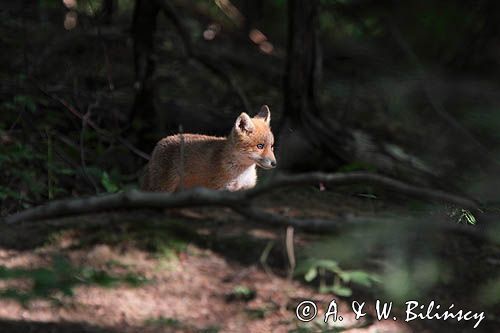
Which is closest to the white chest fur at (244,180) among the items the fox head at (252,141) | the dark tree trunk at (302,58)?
the fox head at (252,141)

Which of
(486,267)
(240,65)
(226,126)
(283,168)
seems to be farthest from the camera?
(240,65)

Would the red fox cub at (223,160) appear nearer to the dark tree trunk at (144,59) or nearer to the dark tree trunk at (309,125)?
the dark tree trunk at (309,125)

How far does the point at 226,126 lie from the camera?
9.32m

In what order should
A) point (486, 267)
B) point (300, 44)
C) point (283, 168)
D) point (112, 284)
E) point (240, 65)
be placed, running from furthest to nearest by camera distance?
point (240, 65)
point (300, 44)
point (283, 168)
point (486, 267)
point (112, 284)

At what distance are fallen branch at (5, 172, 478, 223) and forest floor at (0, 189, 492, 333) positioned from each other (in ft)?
0.33

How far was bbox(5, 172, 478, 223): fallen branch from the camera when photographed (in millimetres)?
3266

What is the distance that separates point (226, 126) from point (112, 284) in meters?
5.85

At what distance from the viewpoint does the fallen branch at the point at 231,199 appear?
3266 mm

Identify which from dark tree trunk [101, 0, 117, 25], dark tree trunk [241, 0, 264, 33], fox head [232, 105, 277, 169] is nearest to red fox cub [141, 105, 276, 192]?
fox head [232, 105, 277, 169]

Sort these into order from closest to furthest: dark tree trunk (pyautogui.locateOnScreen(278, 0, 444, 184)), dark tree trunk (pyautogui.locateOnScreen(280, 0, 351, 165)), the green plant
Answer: the green plant
dark tree trunk (pyautogui.locateOnScreen(278, 0, 444, 184))
dark tree trunk (pyautogui.locateOnScreen(280, 0, 351, 165))

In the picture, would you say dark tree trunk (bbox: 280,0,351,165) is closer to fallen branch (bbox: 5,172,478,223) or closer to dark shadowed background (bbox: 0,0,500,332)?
dark shadowed background (bbox: 0,0,500,332)

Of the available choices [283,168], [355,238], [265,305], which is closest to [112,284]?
[265,305]

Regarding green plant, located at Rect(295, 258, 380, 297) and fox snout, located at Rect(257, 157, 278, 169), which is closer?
green plant, located at Rect(295, 258, 380, 297)

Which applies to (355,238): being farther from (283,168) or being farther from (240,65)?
(240,65)
